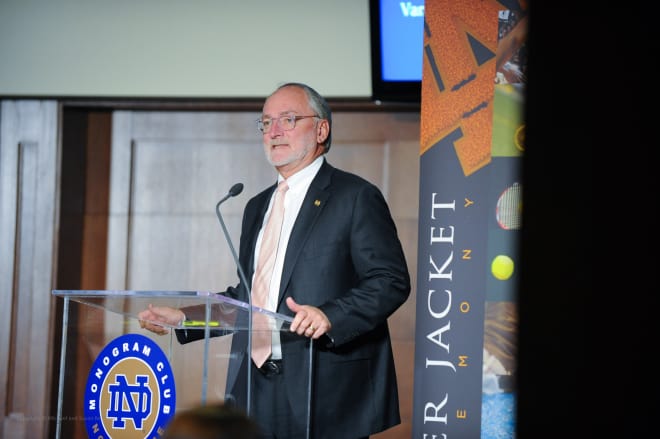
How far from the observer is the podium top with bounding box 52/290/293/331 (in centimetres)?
211

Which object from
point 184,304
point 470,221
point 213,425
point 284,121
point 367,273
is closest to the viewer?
point 213,425

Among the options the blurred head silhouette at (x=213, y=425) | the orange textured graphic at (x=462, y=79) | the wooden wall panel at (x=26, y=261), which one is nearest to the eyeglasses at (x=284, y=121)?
the orange textured graphic at (x=462, y=79)

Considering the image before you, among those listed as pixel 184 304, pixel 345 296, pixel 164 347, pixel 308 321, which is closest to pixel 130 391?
pixel 164 347

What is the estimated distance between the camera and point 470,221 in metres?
2.55

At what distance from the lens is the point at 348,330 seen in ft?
8.36

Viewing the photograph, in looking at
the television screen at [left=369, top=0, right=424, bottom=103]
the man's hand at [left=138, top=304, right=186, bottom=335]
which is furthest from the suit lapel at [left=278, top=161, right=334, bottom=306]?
the television screen at [left=369, top=0, right=424, bottom=103]

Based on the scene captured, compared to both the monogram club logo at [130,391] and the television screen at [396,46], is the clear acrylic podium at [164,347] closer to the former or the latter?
the monogram club logo at [130,391]

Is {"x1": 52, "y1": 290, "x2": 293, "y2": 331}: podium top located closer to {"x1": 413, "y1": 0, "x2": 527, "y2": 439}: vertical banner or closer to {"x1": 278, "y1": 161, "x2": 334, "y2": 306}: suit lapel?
{"x1": 278, "y1": 161, "x2": 334, "y2": 306}: suit lapel

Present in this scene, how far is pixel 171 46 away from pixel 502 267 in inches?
105

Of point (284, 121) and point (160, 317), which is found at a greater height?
point (284, 121)

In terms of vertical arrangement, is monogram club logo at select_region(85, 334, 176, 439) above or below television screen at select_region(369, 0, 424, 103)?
below

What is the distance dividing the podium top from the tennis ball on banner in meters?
0.58

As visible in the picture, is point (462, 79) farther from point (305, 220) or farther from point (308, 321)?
point (308, 321)

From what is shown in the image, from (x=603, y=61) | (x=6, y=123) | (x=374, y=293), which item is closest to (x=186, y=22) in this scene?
(x=6, y=123)
